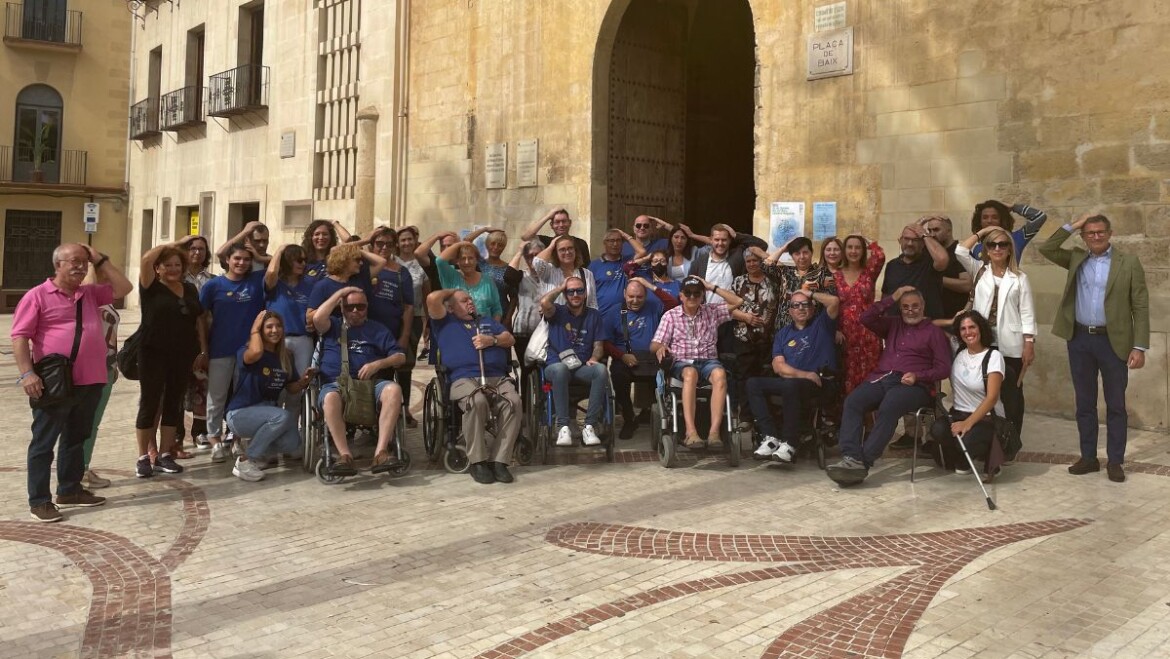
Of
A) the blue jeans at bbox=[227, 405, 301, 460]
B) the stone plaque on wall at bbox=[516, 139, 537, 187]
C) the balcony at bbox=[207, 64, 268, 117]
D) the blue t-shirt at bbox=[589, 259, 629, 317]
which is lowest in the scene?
the blue jeans at bbox=[227, 405, 301, 460]

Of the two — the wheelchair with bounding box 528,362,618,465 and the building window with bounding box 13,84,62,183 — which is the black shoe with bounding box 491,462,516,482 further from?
the building window with bounding box 13,84,62,183

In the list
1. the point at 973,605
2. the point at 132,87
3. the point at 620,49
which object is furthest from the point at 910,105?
the point at 132,87

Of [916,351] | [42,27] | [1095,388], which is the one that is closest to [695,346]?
[916,351]

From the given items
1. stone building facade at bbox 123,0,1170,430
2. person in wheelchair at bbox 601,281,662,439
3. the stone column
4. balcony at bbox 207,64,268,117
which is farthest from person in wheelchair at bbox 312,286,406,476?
balcony at bbox 207,64,268,117

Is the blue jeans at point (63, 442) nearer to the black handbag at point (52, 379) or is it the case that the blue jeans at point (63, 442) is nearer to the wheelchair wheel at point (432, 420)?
the black handbag at point (52, 379)

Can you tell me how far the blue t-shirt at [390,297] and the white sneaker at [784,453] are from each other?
2.82 m

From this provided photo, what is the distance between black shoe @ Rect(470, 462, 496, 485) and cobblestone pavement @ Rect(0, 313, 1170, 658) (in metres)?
0.15

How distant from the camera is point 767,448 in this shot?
21.3 feet

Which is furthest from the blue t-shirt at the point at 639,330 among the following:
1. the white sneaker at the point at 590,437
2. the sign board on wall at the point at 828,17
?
the sign board on wall at the point at 828,17

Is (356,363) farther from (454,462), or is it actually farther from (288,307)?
(454,462)

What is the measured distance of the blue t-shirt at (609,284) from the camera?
25.0ft

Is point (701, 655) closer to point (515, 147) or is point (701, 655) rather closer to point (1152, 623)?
point (1152, 623)

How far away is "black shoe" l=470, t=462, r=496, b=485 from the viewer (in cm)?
607

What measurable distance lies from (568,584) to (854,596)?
3.97ft
